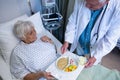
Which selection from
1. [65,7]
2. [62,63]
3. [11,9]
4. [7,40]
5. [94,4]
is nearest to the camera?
[94,4]

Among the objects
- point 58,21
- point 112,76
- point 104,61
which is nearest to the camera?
point 112,76

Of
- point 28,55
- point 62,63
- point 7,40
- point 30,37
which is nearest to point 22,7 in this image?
point 7,40

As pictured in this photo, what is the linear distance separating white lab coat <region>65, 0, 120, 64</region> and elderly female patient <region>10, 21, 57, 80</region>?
0.32m

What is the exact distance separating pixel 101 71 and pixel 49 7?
3.60 feet

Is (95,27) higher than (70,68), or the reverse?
(95,27)

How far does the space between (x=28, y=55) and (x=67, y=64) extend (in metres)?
0.40

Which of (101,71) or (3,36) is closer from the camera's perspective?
(3,36)

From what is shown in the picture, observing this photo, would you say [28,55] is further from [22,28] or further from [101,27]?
[101,27]

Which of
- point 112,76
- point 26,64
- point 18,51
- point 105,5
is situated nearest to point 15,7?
point 18,51

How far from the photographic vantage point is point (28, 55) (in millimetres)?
1650

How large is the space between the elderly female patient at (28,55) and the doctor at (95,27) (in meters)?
0.23

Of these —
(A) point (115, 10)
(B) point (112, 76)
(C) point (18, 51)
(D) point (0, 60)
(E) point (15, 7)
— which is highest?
(A) point (115, 10)

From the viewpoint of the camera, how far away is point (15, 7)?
2.09 metres

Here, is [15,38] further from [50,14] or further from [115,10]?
[115,10]
